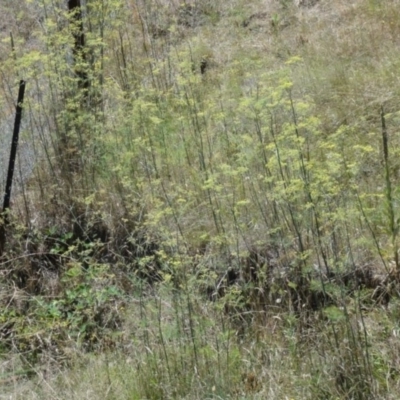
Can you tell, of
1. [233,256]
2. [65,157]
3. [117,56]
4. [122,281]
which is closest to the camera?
[233,256]

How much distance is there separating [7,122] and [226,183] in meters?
2.86

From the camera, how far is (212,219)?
4.84 m

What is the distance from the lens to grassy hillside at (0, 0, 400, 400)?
10.9 ft

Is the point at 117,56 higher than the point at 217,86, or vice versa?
the point at 117,56

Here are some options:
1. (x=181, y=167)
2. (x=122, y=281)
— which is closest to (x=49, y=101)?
(x=181, y=167)

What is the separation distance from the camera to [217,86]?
6.86 meters

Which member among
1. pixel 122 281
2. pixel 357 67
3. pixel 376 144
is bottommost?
pixel 122 281

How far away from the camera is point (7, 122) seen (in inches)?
262

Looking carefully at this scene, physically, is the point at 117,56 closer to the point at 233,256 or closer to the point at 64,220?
the point at 64,220

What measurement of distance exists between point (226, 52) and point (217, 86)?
967 mm

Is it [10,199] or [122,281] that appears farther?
[10,199]

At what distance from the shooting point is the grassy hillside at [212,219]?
3328 millimetres

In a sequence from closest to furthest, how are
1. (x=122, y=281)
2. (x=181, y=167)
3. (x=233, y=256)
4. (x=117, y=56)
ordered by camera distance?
(x=233, y=256) → (x=122, y=281) → (x=181, y=167) → (x=117, y=56)

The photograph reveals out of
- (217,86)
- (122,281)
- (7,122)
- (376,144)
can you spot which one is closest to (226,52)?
(217,86)
